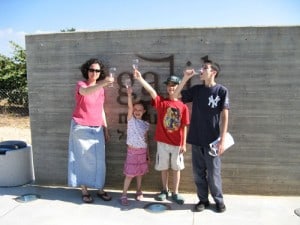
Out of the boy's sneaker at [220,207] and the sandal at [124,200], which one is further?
the sandal at [124,200]

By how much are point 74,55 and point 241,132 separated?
7.98ft

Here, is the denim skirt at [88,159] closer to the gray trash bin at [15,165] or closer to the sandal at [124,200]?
the sandal at [124,200]

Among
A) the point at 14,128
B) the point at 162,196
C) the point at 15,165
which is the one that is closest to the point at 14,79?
the point at 14,128

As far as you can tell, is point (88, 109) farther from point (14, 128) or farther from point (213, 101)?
point (14, 128)

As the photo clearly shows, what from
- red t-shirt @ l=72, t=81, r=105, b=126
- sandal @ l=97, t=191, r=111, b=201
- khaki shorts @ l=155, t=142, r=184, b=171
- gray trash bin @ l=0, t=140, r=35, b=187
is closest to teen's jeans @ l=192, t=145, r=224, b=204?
khaki shorts @ l=155, t=142, r=184, b=171

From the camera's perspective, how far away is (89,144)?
478 cm

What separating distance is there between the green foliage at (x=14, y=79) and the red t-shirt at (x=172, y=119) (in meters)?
11.7

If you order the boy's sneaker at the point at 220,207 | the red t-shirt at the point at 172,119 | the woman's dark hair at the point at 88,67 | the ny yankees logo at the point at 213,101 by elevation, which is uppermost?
the woman's dark hair at the point at 88,67

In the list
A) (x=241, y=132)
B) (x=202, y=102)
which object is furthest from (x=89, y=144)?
(x=241, y=132)

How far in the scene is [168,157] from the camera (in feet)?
15.3

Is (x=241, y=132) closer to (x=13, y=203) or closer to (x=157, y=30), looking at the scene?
(x=157, y=30)

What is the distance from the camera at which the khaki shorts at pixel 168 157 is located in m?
4.61

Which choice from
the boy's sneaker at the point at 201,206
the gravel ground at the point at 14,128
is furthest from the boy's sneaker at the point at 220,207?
the gravel ground at the point at 14,128

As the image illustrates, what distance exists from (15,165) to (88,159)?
132cm
